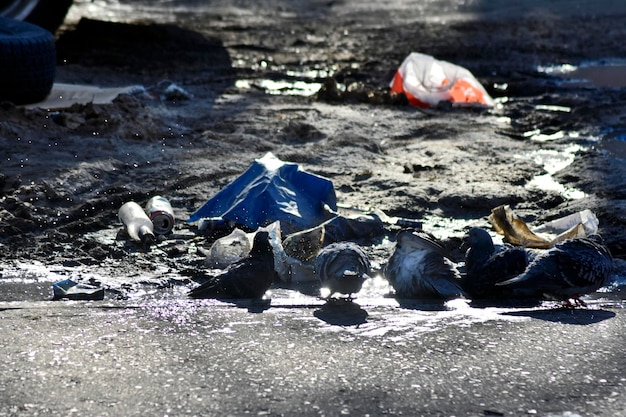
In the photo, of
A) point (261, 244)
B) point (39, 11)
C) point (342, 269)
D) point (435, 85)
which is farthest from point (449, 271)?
point (39, 11)

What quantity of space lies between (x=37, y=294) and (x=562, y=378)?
2.23 metres

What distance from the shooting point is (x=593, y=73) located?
34.1 ft

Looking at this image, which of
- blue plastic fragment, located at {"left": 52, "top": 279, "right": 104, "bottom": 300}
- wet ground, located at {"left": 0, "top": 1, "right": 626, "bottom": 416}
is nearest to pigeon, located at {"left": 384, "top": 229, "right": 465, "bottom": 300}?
wet ground, located at {"left": 0, "top": 1, "right": 626, "bottom": 416}

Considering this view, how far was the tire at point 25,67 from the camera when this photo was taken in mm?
7543

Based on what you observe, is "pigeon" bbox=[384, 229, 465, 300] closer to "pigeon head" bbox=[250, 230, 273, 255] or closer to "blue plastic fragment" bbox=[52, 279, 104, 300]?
"pigeon head" bbox=[250, 230, 273, 255]

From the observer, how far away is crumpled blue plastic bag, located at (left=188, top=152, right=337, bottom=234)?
17.5 ft

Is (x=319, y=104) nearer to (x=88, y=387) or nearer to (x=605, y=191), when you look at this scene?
(x=605, y=191)

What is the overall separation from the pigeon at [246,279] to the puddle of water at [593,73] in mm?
6112

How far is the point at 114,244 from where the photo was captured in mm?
5031

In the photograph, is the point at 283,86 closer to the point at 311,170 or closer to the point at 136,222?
the point at 311,170

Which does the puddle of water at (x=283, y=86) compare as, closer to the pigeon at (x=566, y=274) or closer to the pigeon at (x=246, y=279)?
the pigeon at (x=246, y=279)

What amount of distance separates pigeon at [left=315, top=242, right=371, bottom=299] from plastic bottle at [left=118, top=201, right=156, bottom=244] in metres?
1.12

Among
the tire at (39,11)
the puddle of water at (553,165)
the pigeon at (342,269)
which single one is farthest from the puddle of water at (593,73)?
the pigeon at (342,269)

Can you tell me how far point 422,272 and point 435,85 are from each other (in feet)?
15.2
